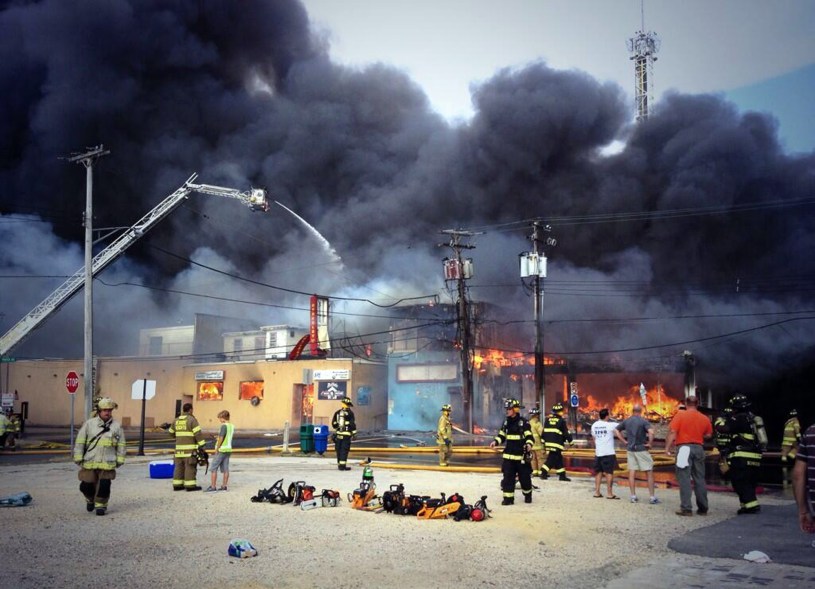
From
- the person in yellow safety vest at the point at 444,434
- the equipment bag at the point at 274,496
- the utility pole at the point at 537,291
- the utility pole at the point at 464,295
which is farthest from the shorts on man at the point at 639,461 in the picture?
the utility pole at the point at 464,295

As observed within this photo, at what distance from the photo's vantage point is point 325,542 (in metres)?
7.21

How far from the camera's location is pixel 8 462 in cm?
1830

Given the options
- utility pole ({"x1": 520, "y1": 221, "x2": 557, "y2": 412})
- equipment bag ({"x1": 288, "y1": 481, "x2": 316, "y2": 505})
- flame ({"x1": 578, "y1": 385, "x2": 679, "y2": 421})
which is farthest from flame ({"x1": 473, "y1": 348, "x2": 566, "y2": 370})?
equipment bag ({"x1": 288, "y1": 481, "x2": 316, "y2": 505})

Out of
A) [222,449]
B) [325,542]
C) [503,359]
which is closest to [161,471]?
[222,449]

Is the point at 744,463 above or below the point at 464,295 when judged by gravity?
below

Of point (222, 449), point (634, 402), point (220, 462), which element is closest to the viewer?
point (222, 449)

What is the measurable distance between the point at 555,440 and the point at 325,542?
268 inches

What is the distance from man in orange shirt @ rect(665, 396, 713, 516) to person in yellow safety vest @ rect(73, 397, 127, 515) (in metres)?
7.72

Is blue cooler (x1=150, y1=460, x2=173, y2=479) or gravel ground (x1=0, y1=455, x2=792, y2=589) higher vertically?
gravel ground (x1=0, y1=455, x2=792, y2=589)

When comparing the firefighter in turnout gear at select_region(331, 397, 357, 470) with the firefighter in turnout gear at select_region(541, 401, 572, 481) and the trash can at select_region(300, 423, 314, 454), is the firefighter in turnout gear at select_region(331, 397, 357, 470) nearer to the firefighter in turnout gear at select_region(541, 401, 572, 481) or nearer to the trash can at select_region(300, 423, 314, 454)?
the firefighter in turnout gear at select_region(541, 401, 572, 481)

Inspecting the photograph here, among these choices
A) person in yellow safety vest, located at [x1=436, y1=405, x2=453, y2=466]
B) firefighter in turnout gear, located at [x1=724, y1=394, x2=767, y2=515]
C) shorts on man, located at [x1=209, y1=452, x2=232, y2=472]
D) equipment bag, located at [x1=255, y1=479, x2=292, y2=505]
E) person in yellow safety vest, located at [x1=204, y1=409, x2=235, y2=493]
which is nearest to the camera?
firefighter in turnout gear, located at [x1=724, y1=394, x2=767, y2=515]

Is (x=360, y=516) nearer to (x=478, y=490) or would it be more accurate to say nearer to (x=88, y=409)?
(x=478, y=490)

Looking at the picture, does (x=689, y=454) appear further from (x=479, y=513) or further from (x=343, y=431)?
(x=343, y=431)

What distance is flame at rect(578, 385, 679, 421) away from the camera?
4009 centimetres
